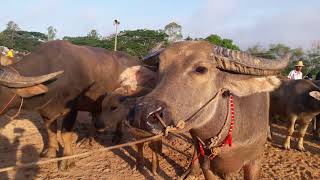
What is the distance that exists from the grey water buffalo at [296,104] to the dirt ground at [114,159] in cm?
45

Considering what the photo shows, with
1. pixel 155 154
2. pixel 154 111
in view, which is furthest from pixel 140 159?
pixel 154 111

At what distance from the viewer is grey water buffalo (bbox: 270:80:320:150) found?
24.9 ft

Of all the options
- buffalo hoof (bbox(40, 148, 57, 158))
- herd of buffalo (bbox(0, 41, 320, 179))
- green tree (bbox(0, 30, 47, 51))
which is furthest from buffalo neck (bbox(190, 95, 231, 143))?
green tree (bbox(0, 30, 47, 51))

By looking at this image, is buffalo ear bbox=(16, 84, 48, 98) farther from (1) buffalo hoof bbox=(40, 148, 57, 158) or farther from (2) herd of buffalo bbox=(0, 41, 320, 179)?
(1) buffalo hoof bbox=(40, 148, 57, 158)

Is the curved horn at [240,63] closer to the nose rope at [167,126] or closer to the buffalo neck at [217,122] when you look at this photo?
the buffalo neck at [217,122]

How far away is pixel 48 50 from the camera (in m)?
5.88

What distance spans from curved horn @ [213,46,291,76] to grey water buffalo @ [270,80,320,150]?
15.4 ft

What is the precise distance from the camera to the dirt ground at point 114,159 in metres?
5.47

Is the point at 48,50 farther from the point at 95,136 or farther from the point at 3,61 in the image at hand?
the point at 95,136

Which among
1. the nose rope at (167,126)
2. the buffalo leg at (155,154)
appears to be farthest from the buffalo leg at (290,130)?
the nose rope at (167,126)

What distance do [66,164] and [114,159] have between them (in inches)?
33.5

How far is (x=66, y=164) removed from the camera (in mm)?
5648

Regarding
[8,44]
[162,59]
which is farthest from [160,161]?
[8,44]

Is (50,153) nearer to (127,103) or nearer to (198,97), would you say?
(127,103)
